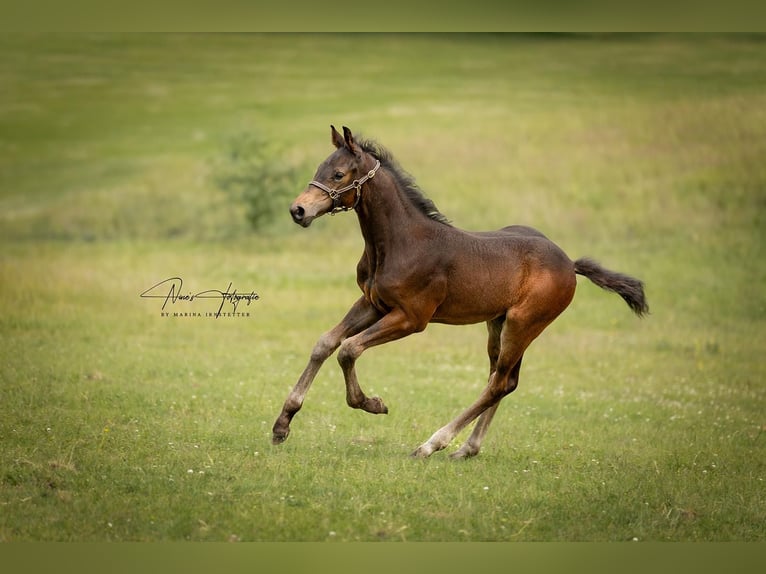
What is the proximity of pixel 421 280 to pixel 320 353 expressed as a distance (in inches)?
47.2

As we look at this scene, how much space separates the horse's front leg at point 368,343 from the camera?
9070 mm

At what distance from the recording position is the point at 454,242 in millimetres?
9734

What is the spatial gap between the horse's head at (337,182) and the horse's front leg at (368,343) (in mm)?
1144

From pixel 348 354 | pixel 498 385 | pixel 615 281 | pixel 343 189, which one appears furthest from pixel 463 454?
pixel 343 189

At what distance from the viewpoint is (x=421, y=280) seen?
9445 millimetres

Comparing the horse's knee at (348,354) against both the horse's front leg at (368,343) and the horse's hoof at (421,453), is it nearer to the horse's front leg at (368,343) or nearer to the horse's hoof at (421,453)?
the horse's front leg at (368,343)

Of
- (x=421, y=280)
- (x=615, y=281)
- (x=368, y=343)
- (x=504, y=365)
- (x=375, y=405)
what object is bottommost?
(x=375, y=405)

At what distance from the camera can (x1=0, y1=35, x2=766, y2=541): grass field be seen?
8.77 meters

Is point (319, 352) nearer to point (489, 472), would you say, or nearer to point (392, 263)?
point (392, 263)

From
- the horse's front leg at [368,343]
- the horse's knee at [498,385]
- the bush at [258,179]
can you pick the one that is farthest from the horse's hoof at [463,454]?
the bush at [258,179]

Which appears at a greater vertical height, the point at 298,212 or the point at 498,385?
the point at 298,212

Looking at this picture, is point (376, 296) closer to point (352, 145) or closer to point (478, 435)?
point (352, 145)

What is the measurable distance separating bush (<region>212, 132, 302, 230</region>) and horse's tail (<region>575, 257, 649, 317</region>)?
1578 cm

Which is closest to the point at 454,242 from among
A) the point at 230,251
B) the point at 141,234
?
the point at 230,251
